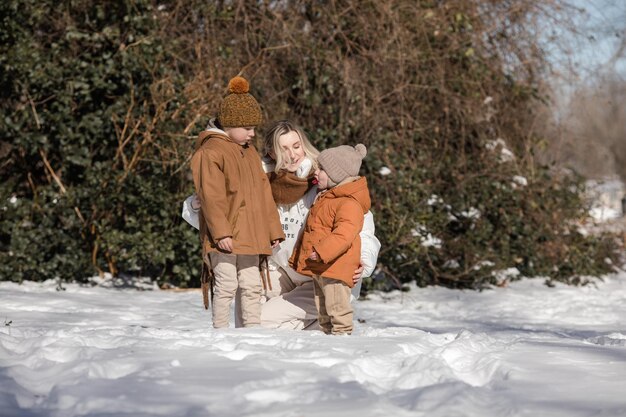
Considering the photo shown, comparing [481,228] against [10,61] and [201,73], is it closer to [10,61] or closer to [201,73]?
[201,73]

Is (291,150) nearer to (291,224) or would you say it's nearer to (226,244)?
(291,224)

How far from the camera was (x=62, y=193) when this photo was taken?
29.1 ft

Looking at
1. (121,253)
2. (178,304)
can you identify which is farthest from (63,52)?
(178,304)

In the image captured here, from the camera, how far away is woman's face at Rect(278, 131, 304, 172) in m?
5.24

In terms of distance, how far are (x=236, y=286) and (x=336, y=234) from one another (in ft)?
2.19

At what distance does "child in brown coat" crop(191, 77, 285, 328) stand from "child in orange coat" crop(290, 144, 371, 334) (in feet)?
0.77

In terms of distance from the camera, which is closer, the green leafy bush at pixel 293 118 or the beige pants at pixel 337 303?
the beige pants at pixel 337 303

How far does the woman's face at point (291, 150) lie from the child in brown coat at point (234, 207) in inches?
6.5

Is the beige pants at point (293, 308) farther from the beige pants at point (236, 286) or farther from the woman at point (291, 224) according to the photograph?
the beige pants at point (236, 286)

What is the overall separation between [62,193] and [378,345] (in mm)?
5448

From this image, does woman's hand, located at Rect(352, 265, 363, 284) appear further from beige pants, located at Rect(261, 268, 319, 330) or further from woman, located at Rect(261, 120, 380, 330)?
beige pants, located at Rect(261, 268, 319, 330)

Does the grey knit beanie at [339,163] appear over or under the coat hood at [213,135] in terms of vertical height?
under

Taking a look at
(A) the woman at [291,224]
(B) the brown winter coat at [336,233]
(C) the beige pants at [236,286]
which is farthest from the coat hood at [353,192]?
(C) the beige pants at [236,286]

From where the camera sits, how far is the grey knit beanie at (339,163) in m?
5.09
